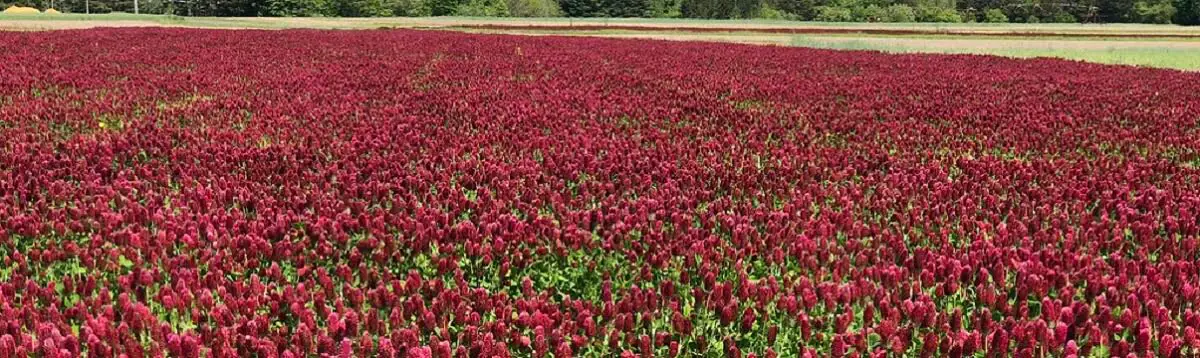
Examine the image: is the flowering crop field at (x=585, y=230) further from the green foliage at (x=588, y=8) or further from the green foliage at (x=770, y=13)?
the green foliage at (x=770, y=13)

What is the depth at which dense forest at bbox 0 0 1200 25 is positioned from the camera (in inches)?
4456

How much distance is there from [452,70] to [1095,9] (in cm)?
12386

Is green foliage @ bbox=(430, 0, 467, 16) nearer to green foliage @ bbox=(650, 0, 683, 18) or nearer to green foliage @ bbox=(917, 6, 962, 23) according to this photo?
green foliage @ bbox=(650, 0, 683, 18)

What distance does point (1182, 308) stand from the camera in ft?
14.8

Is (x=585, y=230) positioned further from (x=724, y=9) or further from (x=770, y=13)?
(x=724, y=9)

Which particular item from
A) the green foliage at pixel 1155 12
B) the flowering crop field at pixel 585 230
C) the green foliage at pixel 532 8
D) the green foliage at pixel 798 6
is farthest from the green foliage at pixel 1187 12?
the flowering crop field at pixel 585 230

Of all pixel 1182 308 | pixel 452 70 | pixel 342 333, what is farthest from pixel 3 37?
pixel 1182 308

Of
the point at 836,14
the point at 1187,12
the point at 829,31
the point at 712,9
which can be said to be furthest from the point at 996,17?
the point at 829,31

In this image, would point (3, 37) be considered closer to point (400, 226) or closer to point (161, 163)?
point (161, 163)

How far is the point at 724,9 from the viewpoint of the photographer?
446ft

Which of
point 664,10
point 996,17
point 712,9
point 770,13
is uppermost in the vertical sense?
point 712,9

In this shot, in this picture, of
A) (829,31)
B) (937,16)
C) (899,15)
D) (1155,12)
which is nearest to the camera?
(829,31)

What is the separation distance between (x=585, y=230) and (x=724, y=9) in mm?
133897

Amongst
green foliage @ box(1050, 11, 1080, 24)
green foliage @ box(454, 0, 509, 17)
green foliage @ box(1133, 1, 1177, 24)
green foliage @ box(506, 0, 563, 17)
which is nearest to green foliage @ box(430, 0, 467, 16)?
green foliage @ box(454, 0, 509, 17)
